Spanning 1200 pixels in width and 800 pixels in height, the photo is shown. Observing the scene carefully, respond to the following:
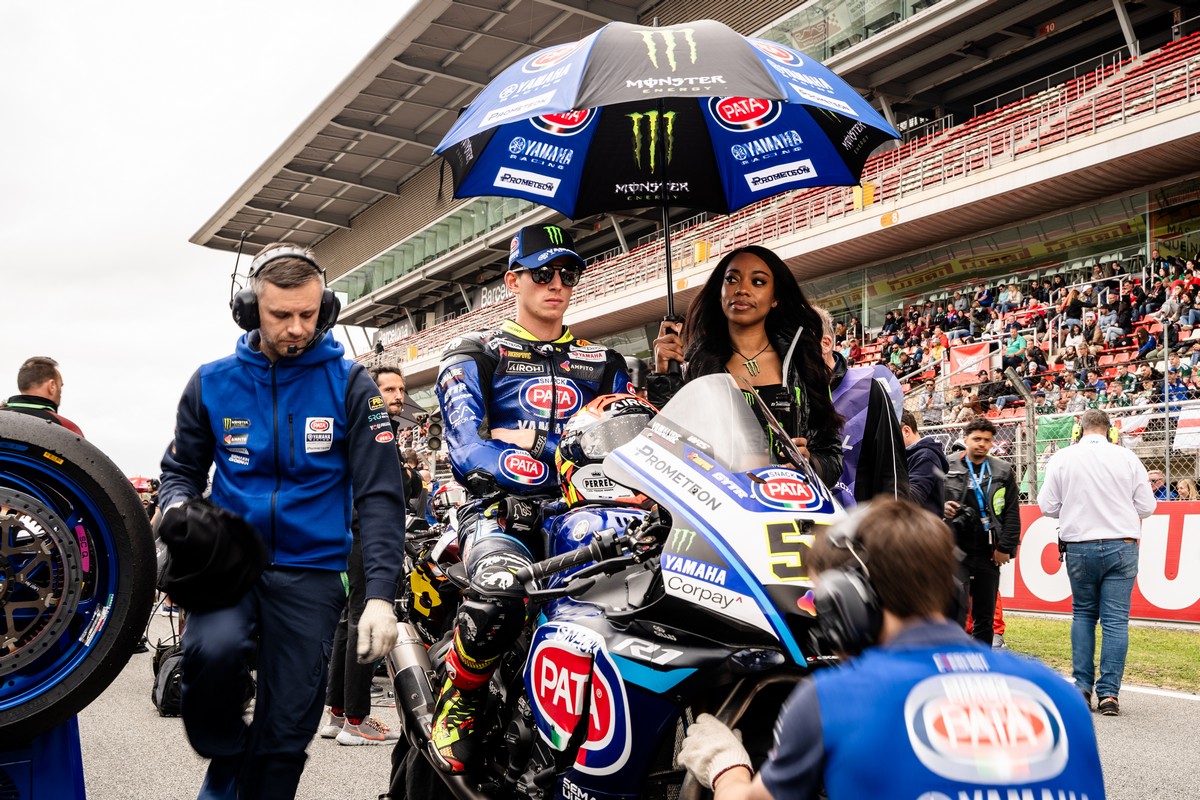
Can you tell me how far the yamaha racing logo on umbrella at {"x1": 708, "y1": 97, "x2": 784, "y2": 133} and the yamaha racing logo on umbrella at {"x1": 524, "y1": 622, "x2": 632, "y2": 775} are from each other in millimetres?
3202

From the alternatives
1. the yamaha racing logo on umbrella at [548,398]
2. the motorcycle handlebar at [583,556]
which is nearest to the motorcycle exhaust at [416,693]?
the motorcycle handlebar at [583,556]

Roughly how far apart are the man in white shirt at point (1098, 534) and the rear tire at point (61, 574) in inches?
251

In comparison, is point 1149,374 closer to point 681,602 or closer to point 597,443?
point 597,443

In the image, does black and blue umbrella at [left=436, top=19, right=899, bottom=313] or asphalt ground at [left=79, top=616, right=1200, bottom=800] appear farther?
black and blue umbrella at [left=436, top=19, right=899, bottom=313]

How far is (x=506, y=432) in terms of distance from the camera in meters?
4.07

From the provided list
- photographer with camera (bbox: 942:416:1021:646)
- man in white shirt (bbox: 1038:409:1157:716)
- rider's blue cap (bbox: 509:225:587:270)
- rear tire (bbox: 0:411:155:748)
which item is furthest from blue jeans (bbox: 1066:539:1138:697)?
rear tire (bbox: 0:411:155:748)

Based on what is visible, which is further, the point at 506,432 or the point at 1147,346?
the point at 1147,346

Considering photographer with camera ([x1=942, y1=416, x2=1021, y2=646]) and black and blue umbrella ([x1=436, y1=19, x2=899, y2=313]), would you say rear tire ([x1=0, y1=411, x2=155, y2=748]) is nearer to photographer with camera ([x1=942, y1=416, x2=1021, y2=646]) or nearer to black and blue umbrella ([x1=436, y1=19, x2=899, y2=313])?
black and blue umbrella ([x1=436, y1=19, x2=899, y2=313])

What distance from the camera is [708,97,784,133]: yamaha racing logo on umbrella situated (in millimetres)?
5367

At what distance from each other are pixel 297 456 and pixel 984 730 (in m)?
2.25

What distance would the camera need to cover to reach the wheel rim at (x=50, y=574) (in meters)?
2.96

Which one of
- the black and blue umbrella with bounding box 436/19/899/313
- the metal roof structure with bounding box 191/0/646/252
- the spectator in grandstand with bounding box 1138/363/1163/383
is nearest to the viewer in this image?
the black and blue umbrella with bounding box 436/19/899/313

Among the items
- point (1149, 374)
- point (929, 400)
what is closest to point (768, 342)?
point (1149, 374)

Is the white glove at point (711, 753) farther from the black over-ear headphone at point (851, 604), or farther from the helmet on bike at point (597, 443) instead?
the helmet on bike at point (597, 443)
